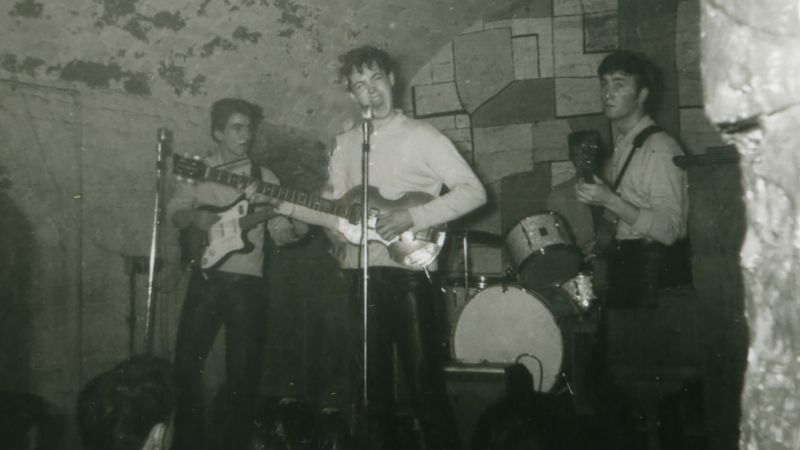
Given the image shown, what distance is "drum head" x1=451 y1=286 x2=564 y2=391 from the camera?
11.5ft

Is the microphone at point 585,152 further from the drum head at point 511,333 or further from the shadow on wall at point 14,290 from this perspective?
the shadow on wall at point 14,290

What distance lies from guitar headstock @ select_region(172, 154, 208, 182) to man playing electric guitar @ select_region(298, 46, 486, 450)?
75cm

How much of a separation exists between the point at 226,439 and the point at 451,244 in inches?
79.3

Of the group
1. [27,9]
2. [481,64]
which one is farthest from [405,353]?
[481,64]

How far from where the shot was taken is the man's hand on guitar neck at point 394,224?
10.9 ft

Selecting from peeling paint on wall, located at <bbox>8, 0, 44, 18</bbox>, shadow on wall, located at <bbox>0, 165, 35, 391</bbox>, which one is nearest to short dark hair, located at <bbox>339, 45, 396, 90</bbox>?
peeling paint on wall, located at <bbox>8, 0, 44, 18</bbox>

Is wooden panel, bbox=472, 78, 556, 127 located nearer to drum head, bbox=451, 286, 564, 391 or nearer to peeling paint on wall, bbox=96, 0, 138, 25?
drum head, bbox=451, 286, 564, 391

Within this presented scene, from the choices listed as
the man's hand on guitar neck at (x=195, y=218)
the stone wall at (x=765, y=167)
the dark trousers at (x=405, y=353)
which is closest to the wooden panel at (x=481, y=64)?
the man's hand on guitar neck at (x=195, y=218)

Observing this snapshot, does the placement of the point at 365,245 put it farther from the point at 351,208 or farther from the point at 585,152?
the point at 585,152

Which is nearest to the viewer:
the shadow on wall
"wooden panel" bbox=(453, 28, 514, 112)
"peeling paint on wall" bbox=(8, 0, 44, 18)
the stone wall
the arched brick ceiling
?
the stone wall

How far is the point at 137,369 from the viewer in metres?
1.73

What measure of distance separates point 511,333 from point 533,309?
19 centimetres

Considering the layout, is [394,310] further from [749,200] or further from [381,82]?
[749,200]

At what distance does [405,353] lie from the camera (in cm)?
305
